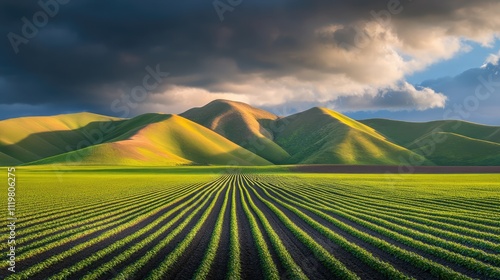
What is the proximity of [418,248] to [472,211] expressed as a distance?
1643 cm

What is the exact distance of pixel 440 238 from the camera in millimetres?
19922

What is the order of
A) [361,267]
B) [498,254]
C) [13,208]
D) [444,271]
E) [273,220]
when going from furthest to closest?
[13,208], [273,220], [498,254], [361,267], [444,271]

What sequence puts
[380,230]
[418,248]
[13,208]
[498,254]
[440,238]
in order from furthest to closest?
[13,208], [380,230], [440,238], [418,248], [498,254]

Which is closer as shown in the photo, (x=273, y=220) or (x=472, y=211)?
(x=273, y=220)

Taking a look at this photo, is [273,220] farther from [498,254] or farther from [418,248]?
[498,254]

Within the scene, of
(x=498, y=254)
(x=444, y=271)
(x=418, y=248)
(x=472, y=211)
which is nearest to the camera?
(x=444, y=271)

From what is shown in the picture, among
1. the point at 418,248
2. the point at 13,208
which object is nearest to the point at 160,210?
the point at 13,208

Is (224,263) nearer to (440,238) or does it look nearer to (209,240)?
(209,240)

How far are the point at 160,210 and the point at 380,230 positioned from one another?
19.6 metres

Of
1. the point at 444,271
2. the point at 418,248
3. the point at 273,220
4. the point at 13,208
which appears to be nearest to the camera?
the point at 444,271

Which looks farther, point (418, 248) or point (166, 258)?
point (418, 248)

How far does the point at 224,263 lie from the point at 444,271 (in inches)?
374

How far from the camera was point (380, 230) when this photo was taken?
22.2 m

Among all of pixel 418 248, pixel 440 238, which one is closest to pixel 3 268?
pixel 418 248
